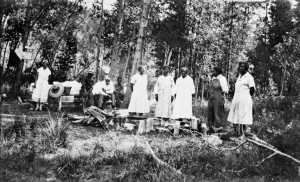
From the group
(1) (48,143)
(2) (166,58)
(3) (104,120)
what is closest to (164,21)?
(2) (166,58)

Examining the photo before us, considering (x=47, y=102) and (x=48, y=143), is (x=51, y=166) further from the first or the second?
(x=47, y=102)

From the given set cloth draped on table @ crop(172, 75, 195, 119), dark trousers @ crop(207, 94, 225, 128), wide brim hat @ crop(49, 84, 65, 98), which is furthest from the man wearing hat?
dark trousers @ crop(207, 94, 225, 128)

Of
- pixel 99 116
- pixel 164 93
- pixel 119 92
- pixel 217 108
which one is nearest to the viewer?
pixel 99 116

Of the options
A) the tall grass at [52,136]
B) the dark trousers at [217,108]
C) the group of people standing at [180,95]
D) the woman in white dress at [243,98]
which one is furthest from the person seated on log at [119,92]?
the tall grass at [52,136]

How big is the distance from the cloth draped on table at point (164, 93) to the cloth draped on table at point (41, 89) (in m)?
4.04

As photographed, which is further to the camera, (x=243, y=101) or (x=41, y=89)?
(x=41, y=89)

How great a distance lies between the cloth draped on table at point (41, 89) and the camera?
10.9 meters

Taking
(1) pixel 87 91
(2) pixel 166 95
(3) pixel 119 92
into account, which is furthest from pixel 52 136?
(3) pixel 119 92

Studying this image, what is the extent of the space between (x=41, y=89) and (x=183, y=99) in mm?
4997

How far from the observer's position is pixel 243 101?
24.2 feet

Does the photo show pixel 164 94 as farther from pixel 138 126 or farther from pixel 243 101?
pixel 243 101

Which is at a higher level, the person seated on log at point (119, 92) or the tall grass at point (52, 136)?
the person seated on log at point (119, 92)

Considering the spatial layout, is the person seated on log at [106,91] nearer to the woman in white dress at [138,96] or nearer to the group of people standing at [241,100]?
the woman in white dress at [138,96]

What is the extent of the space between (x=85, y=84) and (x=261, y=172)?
25.1ft
